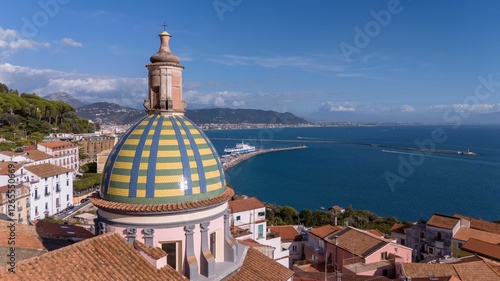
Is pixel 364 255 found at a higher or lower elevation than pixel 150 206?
lower

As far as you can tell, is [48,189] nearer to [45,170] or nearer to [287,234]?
[45,170]

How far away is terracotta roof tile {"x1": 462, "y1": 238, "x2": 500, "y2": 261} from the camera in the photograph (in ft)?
71.2

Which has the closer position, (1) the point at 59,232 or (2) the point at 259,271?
(2) the point at 259,271

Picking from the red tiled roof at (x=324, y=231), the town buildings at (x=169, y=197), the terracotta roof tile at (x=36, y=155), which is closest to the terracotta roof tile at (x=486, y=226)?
the red tiled roof at (x=324, y=231)

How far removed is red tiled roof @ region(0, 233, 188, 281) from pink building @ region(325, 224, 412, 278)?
15.2m

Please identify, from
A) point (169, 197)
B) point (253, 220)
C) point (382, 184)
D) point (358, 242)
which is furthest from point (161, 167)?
point (382, 184)

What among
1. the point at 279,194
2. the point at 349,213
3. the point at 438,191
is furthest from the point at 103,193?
the point at 438,191

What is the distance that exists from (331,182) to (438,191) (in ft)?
66.1

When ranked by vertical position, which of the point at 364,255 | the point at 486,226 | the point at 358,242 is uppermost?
the point at 358,242

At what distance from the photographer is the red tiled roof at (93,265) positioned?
645 cm

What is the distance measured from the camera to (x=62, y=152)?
50531 mm

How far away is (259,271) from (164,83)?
19.2ft

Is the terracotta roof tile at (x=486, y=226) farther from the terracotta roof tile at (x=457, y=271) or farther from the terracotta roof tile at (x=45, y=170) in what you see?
the terracotta roof tile at (x=45, y=170)

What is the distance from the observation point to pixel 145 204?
27.9ft
